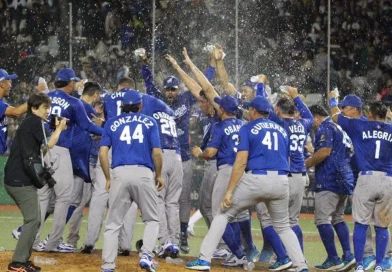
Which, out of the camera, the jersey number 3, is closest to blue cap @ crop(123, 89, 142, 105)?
the jersey number 3

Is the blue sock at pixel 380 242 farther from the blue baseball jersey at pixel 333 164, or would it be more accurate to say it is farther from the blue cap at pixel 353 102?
the blue cap at pixel 353 102

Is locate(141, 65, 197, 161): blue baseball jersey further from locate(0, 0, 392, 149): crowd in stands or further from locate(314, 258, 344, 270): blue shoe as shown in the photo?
locate(0, 0, 392, 149): crowd in stands

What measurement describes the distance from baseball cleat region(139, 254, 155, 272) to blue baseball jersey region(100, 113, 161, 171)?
989mm

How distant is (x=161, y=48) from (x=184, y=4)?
184cm

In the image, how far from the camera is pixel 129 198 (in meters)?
10.7

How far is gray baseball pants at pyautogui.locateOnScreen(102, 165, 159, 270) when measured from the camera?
1055 cm

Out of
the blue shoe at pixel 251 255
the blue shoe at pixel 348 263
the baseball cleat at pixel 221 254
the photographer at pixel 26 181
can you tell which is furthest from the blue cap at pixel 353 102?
the photographer at pixel 26 181

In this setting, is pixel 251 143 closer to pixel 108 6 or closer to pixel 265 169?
pixel 265 169

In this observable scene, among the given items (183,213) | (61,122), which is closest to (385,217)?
(183,213)

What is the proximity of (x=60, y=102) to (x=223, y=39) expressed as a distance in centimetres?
995

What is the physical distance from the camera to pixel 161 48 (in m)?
21.7

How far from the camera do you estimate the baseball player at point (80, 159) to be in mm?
12531

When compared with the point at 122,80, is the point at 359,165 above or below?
below

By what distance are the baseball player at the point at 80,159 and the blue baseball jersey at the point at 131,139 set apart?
1770mm
